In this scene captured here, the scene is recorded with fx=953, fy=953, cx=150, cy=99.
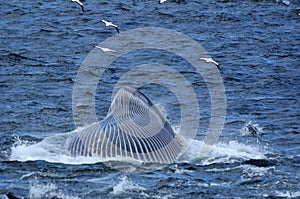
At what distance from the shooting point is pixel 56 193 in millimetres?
38094

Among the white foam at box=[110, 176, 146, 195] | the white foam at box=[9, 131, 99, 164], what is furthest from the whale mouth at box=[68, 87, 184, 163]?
the white foam at box=[110, 176, 146, 195]

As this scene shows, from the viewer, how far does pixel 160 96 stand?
185ft

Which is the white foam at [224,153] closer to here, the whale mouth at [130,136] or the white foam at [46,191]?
the whale mouth at [130,136]

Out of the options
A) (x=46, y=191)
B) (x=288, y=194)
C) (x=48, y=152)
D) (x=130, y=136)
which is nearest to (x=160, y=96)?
(x=130, y=136)

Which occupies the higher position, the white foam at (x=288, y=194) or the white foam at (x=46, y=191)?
the white foam at (x=288, y=194)

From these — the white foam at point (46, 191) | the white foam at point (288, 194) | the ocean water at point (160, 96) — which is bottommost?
the ocean water at point (160, 96)

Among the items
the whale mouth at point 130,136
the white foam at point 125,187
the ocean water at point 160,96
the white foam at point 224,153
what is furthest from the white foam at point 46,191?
the white foam at point 224,153

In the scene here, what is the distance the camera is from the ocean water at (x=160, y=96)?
39.8m

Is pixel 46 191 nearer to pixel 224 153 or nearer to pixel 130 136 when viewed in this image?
pixel 130 136

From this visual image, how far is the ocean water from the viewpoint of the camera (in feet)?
131

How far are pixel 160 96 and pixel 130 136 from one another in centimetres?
1383

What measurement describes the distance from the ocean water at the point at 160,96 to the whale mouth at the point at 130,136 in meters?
0.62

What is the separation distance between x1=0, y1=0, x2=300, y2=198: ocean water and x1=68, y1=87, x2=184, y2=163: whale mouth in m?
0.62

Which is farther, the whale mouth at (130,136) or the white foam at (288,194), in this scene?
the whale mouth at (130,136)
